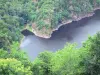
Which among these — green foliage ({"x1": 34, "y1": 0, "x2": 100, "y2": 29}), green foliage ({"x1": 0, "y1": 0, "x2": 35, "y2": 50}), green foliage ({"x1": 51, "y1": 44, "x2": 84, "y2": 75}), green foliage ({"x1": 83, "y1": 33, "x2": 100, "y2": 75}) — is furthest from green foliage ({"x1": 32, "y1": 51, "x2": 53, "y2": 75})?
green foliage ({"x1": 34, "y1": 0, "x2": 100, "y2": 29})

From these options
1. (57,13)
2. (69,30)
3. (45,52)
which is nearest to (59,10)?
(57,13)

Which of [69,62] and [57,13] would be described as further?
[57,13]

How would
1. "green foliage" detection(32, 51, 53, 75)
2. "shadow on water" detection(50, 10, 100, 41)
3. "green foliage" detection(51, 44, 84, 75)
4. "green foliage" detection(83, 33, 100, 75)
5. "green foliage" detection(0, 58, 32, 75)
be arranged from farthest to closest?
1. "shadow on water" detection(50, 10, 100, 41)
2. "green foliage" detection(32, 51, 53, 75)
3. "green foliage" detection(51, 44, 84, 75)
4. "green foliage" detection(83, 33, 100, 75)
5. "green foliage" detection(0, 58, 32, 75)

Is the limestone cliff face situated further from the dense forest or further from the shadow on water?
the shadow on water

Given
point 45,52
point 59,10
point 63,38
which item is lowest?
point 45,52

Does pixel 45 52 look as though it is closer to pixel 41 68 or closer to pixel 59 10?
pixel 41 68

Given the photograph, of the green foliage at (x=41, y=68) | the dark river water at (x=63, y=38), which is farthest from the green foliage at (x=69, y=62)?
the dark river water at (x=63, y=38)
